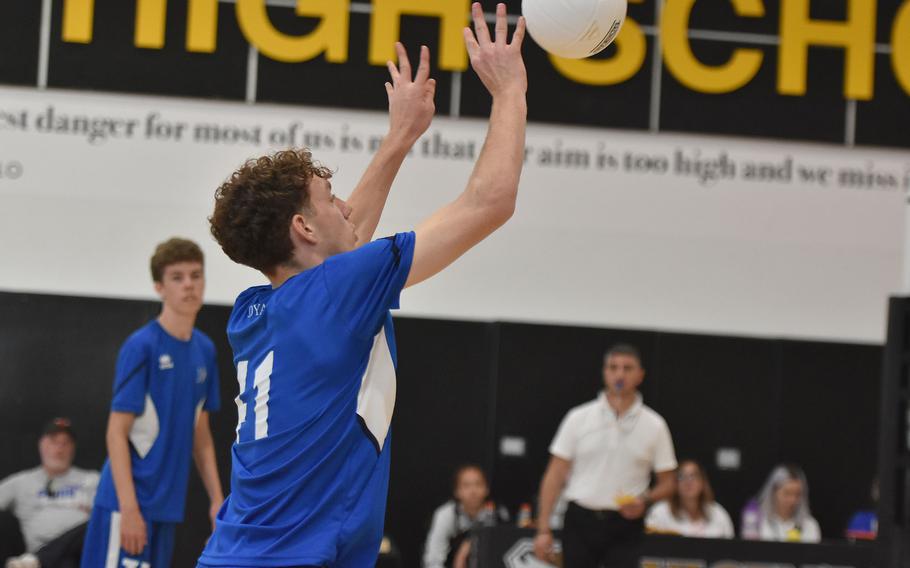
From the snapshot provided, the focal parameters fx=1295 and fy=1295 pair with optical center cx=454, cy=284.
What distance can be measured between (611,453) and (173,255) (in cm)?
329

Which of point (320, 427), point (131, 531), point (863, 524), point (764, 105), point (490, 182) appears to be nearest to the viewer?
point (320, 427)

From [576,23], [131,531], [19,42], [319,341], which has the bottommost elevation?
[131,531]

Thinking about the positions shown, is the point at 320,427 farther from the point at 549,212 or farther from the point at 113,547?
the point at 549,212

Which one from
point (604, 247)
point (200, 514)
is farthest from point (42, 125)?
point (604, 247)

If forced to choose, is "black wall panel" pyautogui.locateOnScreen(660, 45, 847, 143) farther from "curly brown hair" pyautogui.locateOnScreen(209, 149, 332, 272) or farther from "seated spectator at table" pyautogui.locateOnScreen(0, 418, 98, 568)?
"curly brown hair" pyautogui.locateOnScreen(209, 149, 332, 272)

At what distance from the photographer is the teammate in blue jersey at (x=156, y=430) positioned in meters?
5.46

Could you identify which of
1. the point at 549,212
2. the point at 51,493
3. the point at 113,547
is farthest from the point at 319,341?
the point at 549,212

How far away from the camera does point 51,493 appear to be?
8.81 metres

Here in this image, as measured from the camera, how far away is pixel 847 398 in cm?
1051

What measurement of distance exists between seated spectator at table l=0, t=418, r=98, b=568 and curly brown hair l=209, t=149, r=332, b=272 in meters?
6.23

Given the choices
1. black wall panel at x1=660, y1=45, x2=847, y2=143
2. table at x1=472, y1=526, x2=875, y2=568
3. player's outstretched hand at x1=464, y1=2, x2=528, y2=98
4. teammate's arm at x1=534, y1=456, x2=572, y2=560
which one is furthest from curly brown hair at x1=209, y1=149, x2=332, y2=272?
black wall panel at x1=660, y1=45, x2=847, y2=143

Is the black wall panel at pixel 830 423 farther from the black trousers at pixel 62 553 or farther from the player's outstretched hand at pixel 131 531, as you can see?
the player's outstretched hand at pixel 131 531

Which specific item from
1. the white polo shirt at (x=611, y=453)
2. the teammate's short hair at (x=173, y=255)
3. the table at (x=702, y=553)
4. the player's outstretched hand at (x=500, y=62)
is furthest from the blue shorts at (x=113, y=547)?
the player's outstretched hand at (x=500, y=62)

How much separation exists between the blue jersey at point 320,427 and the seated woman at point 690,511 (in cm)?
694
